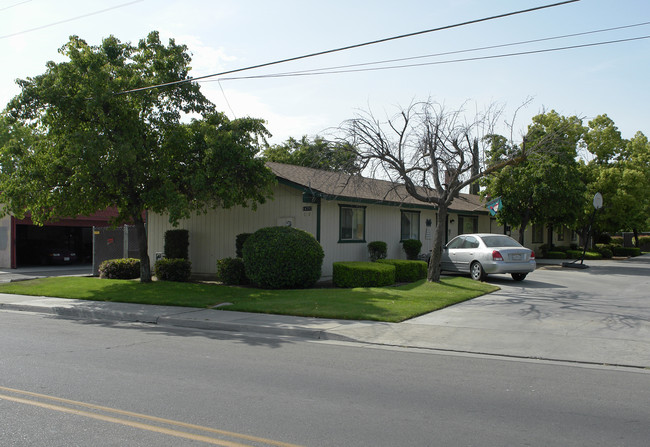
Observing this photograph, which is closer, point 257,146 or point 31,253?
point 257,146

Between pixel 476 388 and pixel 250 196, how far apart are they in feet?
37.4

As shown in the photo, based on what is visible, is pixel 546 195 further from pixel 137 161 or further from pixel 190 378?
pixel 190 378

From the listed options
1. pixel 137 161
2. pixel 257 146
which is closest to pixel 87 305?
pixel 137 161

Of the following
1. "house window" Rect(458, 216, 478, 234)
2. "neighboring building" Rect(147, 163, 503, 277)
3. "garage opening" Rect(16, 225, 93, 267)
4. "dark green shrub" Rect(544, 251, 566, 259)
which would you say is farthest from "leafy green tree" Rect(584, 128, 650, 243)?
"garage opening" Rect(16, 225, 93, 267)

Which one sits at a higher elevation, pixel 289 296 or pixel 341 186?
pixel 341 186

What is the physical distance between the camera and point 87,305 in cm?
1336

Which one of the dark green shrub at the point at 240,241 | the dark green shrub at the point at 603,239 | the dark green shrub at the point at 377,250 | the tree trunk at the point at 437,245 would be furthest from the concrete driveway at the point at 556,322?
the dark green shrub at the point at 603,239

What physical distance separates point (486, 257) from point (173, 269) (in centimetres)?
1075

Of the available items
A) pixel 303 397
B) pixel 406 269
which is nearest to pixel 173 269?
pixel 406 269

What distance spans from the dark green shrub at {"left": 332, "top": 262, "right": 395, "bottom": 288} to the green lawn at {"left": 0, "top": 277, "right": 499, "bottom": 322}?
88 centimetres

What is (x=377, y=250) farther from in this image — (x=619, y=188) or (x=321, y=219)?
(x=619, y=188)

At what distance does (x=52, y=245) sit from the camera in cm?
3203

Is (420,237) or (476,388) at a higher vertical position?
(420,237)

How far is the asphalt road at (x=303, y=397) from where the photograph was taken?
4.67 m
